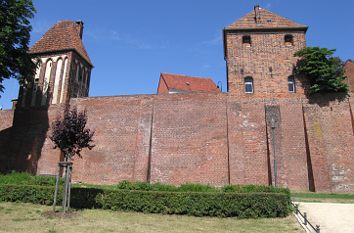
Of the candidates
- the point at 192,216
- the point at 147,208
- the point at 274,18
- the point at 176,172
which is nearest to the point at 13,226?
the point at 147,208

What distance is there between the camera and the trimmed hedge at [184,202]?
492 inches

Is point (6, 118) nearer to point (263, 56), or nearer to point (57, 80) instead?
point (57, 80)

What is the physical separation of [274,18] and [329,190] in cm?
1361

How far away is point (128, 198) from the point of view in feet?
43.1

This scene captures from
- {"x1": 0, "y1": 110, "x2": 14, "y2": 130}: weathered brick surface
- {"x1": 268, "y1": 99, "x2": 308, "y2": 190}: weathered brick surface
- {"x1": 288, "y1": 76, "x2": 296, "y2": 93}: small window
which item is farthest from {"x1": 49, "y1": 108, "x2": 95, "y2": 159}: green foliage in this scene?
{"x1": 0, "y1": 110, "x2": 14, "y2": 130}: weathered brick surface

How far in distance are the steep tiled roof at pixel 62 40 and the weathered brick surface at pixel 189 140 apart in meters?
8.66

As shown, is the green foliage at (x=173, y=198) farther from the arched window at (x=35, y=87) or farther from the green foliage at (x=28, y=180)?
the arched window at (x=35, y=87)

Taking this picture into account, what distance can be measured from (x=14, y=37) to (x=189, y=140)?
1320cm

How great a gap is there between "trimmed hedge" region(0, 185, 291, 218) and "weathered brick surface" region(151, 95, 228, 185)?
8962mm

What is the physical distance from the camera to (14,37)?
20953 millimetres

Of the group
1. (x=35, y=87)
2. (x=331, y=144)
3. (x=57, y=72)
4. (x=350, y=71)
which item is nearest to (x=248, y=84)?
(x=331, y=144)

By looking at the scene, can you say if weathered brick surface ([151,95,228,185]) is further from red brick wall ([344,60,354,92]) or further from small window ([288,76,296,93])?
red brick wall ([344,60,354,92])

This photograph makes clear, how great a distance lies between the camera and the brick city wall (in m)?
21.1

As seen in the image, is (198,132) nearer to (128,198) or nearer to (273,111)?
(273,111)
